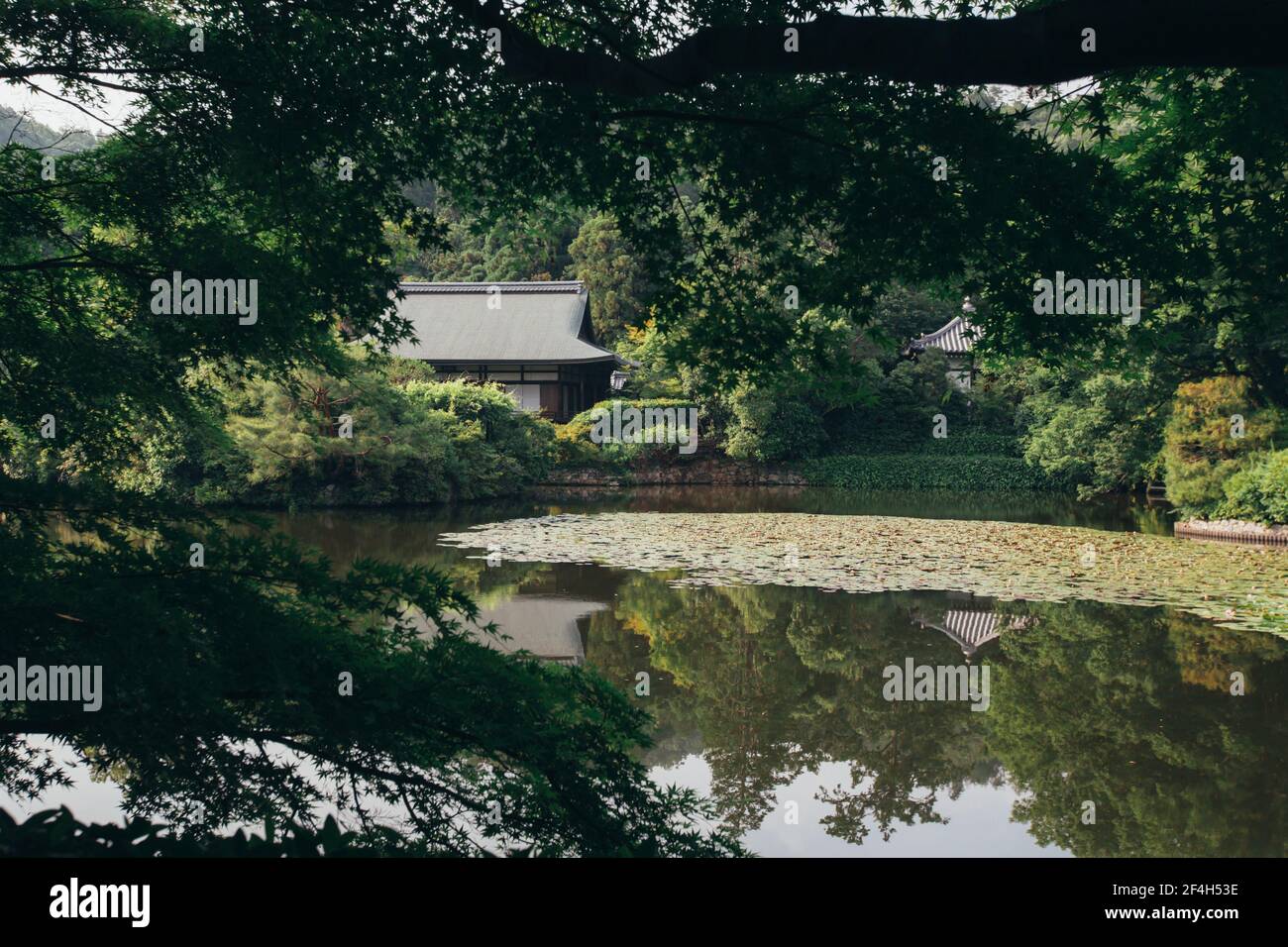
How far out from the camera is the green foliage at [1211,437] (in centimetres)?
1539

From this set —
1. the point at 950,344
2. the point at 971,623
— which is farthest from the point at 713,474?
the point at 971,623

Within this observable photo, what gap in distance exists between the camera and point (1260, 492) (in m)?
14.5

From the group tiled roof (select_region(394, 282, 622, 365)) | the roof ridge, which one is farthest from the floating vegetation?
the roof ridge

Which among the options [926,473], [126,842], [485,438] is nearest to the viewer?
[126,842]

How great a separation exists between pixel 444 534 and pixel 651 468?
1121cm

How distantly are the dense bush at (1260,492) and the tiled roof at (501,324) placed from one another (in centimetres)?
1524

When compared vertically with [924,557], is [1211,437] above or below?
above

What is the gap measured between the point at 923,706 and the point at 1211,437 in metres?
11.6

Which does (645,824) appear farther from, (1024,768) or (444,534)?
(444,534)

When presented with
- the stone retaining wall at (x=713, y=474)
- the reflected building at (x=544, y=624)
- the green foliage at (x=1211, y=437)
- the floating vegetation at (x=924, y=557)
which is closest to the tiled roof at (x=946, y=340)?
the stone retaining wall at (x=713, y=474)

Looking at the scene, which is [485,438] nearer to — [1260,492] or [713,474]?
[713,474]

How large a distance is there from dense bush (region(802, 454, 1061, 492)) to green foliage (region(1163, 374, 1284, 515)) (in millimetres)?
7511

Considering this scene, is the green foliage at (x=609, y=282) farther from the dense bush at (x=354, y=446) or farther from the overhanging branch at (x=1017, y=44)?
the overhanging branch at (x=1017, y=44)
